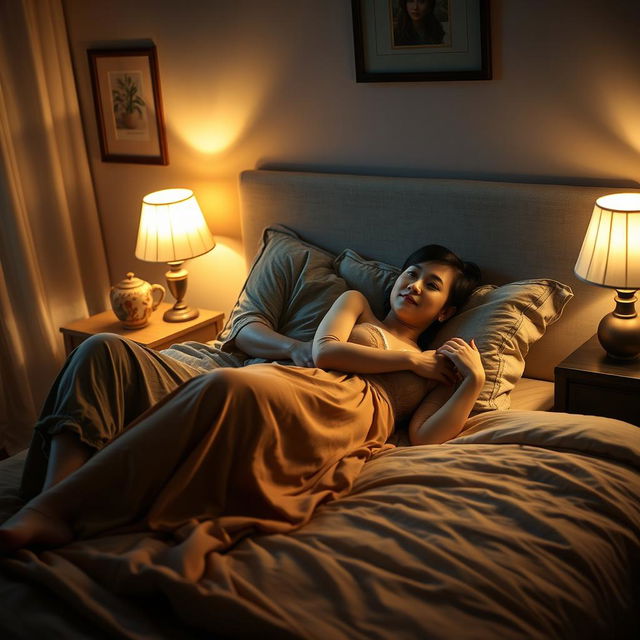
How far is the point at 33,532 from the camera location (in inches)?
62.2

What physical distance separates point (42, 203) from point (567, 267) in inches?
88.7

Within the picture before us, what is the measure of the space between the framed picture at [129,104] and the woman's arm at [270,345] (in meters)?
1.17

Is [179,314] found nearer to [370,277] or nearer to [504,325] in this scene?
[370,277]

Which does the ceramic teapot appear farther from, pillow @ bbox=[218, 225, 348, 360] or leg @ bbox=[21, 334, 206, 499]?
leg @ bbox=[21, 334, 206, 499]

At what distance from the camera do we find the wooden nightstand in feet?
10.2

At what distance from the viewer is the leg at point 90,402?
6.24 feet

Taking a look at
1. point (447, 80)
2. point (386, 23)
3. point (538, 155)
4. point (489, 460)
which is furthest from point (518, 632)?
point (386, 23)

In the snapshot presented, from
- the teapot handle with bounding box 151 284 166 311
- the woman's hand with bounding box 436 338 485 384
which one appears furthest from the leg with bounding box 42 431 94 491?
the teapot handle with bounding box 151 284 166 311

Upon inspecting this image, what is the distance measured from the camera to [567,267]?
2508mm

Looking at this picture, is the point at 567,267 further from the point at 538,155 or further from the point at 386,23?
the point at 386,23

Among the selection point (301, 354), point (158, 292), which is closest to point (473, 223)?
point (301, 354)

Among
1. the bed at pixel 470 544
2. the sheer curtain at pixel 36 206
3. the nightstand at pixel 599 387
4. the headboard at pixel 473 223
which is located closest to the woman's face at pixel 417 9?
the headboard at pixel 473 223

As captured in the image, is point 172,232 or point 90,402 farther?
point 172,232

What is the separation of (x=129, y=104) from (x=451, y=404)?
2096mm
